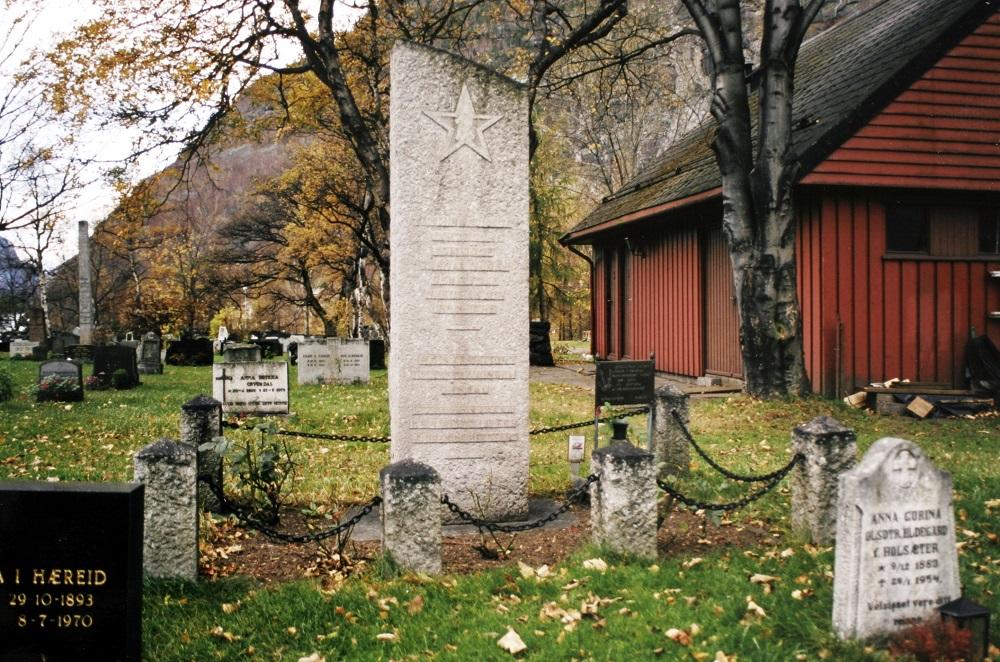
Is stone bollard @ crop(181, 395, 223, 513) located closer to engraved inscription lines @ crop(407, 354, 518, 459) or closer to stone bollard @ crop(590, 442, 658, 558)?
engraved inscription lines @ crop(407, 354, 518, 459)

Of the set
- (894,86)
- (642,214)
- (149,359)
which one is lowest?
(149,359)

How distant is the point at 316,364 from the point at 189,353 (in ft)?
34.6

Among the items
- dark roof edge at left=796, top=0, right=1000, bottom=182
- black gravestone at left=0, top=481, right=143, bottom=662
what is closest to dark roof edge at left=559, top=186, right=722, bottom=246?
dark roof edge at left=796, top=0, right=1000, bottom=182

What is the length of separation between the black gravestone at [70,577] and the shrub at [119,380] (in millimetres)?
15586

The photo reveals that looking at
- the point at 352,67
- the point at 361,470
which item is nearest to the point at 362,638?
the point at 361,470

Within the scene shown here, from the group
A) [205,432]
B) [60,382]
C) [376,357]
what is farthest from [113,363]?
[205,432]

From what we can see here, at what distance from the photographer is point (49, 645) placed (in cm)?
383

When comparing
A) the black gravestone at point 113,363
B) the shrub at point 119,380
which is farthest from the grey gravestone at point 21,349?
the shrub at point 119,380

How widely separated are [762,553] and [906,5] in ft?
50.9

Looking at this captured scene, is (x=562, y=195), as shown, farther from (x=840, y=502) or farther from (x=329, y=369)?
(x=840, y=502)

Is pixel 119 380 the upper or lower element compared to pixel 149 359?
lower

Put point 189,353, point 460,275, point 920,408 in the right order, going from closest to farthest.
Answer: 1. point 460,275
2. point 920,408
3. point 189,353

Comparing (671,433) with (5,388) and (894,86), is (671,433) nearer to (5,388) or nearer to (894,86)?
(894,86)

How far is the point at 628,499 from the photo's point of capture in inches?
216
